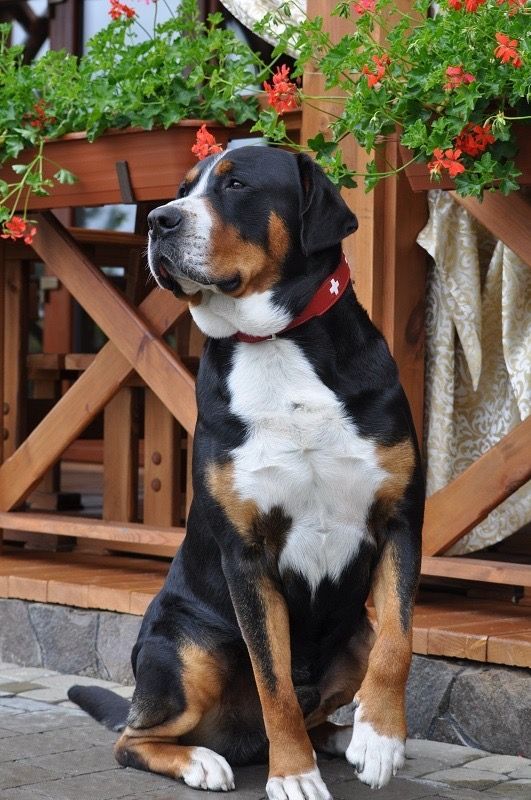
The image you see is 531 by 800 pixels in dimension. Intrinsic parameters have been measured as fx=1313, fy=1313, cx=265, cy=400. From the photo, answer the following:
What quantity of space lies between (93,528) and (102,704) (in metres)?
1.19

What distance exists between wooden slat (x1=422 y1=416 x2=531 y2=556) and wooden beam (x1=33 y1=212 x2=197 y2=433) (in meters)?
1.00

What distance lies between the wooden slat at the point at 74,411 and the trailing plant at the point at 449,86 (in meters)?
1.37

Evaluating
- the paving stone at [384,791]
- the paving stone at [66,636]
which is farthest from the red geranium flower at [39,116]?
the paving stone at [384,791]

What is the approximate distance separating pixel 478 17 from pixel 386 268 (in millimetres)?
1113

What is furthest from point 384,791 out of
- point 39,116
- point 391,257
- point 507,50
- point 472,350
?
point 39,116

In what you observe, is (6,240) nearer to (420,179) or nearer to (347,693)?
(420,179)

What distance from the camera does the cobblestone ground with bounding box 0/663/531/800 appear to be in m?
3.29

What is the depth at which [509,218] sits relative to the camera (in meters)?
3.90

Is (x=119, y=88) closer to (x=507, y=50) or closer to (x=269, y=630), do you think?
(x=507, y=50)

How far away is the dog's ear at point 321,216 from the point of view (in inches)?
126

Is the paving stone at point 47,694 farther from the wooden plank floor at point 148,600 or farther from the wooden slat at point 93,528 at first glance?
the wooden slat at point 93,528

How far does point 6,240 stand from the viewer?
5.66m

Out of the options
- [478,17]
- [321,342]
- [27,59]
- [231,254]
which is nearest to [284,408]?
[321,342]

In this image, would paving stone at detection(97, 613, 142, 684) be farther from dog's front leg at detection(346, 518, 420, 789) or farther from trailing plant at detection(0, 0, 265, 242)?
dog's front leg at detection(346, 518, 420, 789)
